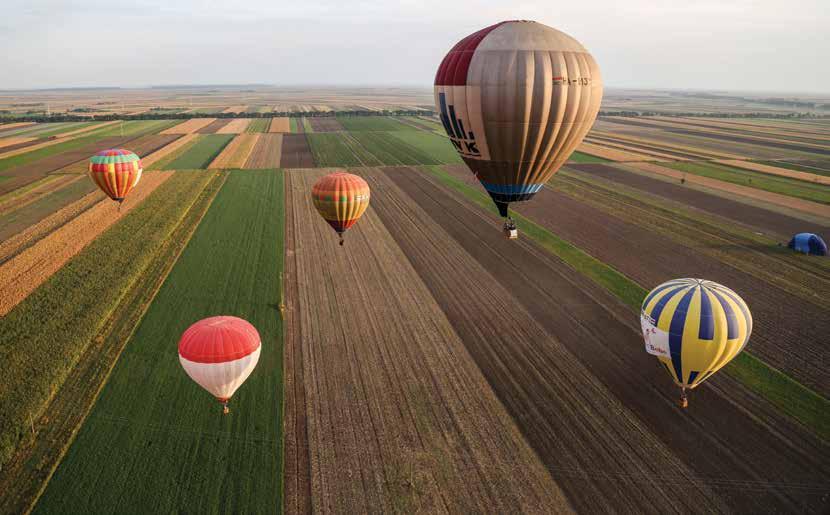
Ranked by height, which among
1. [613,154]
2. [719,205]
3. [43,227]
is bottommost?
[43,227]

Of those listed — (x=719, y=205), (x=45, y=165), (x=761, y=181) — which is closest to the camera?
(x=719, y=205)

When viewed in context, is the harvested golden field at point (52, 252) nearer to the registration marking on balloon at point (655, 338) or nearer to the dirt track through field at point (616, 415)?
the dirt track through field at point (616, 415)

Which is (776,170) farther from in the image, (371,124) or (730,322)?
(371,124)

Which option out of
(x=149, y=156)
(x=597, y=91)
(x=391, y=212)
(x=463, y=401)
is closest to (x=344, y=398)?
(x=463, y=401)

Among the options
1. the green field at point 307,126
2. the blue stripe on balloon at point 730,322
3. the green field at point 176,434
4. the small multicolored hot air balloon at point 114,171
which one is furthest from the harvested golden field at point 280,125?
the blue stripe on balloon at point 730,322

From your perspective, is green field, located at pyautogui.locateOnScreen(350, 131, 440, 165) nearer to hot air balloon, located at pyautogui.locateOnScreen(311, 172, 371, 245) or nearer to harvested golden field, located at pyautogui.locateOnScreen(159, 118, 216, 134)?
harvested golden field, located at pyautogui.locateOnScreen(159, 118, 216, 134)

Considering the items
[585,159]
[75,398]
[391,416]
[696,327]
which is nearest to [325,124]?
[585,159]
